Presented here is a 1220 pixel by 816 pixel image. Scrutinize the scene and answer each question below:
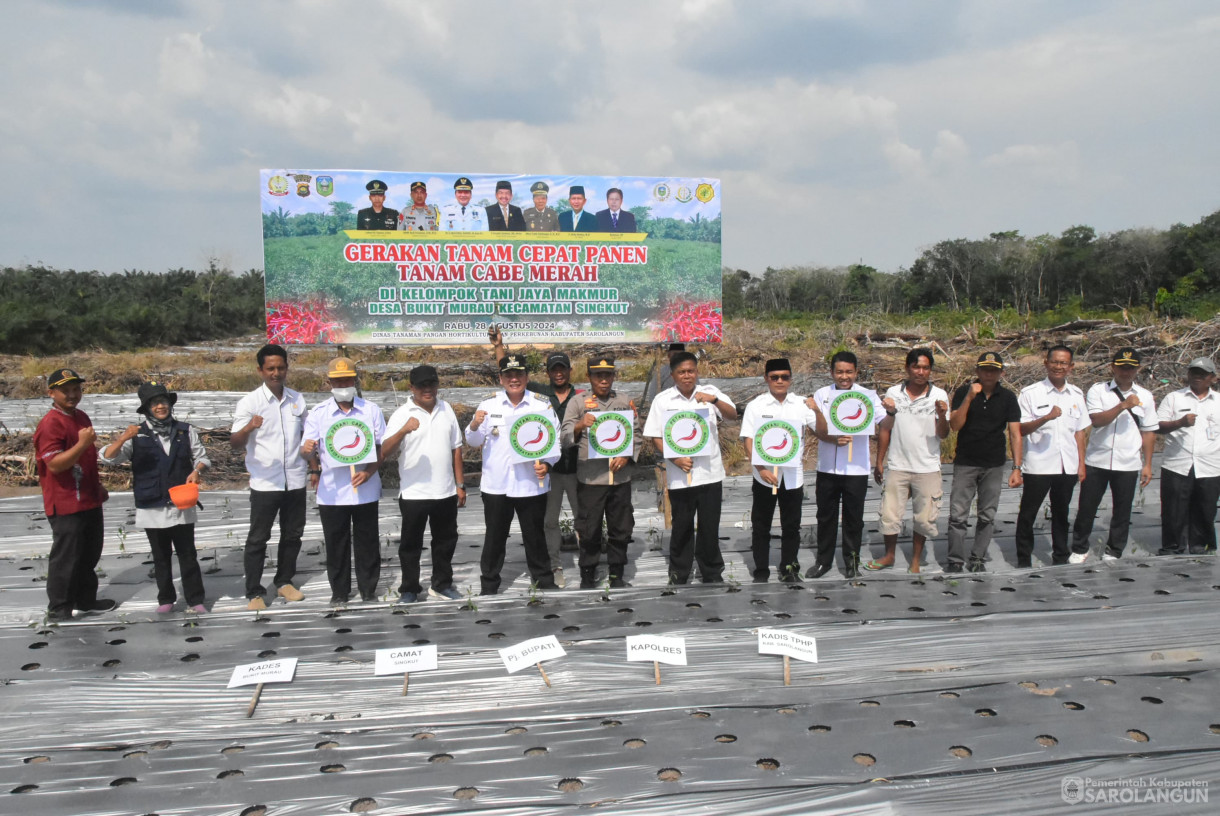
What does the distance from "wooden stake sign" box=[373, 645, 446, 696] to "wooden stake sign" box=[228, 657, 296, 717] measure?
353mm

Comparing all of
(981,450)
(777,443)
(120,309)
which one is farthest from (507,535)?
(120,309)

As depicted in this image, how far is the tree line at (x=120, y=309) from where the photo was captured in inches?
874

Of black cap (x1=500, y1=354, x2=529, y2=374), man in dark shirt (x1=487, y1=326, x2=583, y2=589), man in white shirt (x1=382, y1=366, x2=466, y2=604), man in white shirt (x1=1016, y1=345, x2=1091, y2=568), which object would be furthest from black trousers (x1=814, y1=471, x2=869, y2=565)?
man in white shirt (x1=382, y1=366, x2=466, y2=604)

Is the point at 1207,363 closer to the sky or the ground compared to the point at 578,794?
closer to the sky

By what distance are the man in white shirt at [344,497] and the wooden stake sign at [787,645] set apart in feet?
7.73

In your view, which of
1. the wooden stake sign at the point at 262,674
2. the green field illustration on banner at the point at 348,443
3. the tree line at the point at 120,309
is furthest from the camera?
the tree line at the point at 120,309

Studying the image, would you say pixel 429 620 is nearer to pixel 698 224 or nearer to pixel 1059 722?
pixel 1059 722

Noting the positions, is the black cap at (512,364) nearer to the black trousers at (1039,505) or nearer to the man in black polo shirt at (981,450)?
the man in black polo shirt at (981,450)

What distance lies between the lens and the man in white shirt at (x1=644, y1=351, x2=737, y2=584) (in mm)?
4598

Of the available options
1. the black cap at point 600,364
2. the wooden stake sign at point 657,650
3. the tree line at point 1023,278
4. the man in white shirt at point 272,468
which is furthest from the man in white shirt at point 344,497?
the tree line at point 1023,278

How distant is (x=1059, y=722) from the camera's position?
2.73 meters

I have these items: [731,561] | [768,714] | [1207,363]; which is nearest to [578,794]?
[768,714]

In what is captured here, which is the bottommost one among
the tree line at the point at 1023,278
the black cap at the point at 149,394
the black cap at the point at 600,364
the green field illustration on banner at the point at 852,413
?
the green field illustration on banner at the point at 852,413

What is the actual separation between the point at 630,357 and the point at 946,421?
31.8 feet
